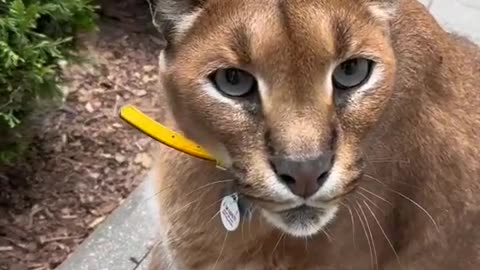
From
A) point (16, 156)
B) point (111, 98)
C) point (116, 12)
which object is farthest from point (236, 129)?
point (116, 12)

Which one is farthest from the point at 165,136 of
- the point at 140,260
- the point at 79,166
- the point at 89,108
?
the point at 89,108

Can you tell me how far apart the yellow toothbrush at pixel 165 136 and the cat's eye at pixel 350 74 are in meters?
0.42

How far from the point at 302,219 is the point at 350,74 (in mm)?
382

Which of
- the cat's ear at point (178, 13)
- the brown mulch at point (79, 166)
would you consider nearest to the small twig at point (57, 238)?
the brown mulch at point (79, 166)

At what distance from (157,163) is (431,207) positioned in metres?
0.82

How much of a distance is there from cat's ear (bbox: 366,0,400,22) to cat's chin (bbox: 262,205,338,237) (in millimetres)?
476

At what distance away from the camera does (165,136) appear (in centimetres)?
288

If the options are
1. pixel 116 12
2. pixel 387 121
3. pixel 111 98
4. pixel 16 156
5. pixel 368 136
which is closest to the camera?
pixel 368 136

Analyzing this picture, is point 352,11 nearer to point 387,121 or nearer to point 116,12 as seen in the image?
point 387,121

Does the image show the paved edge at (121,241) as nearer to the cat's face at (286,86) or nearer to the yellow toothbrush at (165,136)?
the yellow toothbrush at (165,136)

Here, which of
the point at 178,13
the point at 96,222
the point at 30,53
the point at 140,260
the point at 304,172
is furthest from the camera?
the point at 96,222

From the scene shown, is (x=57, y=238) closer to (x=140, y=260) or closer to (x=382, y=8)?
(x=140, y=260)

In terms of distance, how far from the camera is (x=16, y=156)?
3.95m

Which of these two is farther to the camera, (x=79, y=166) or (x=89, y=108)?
(x=89, y=108)
